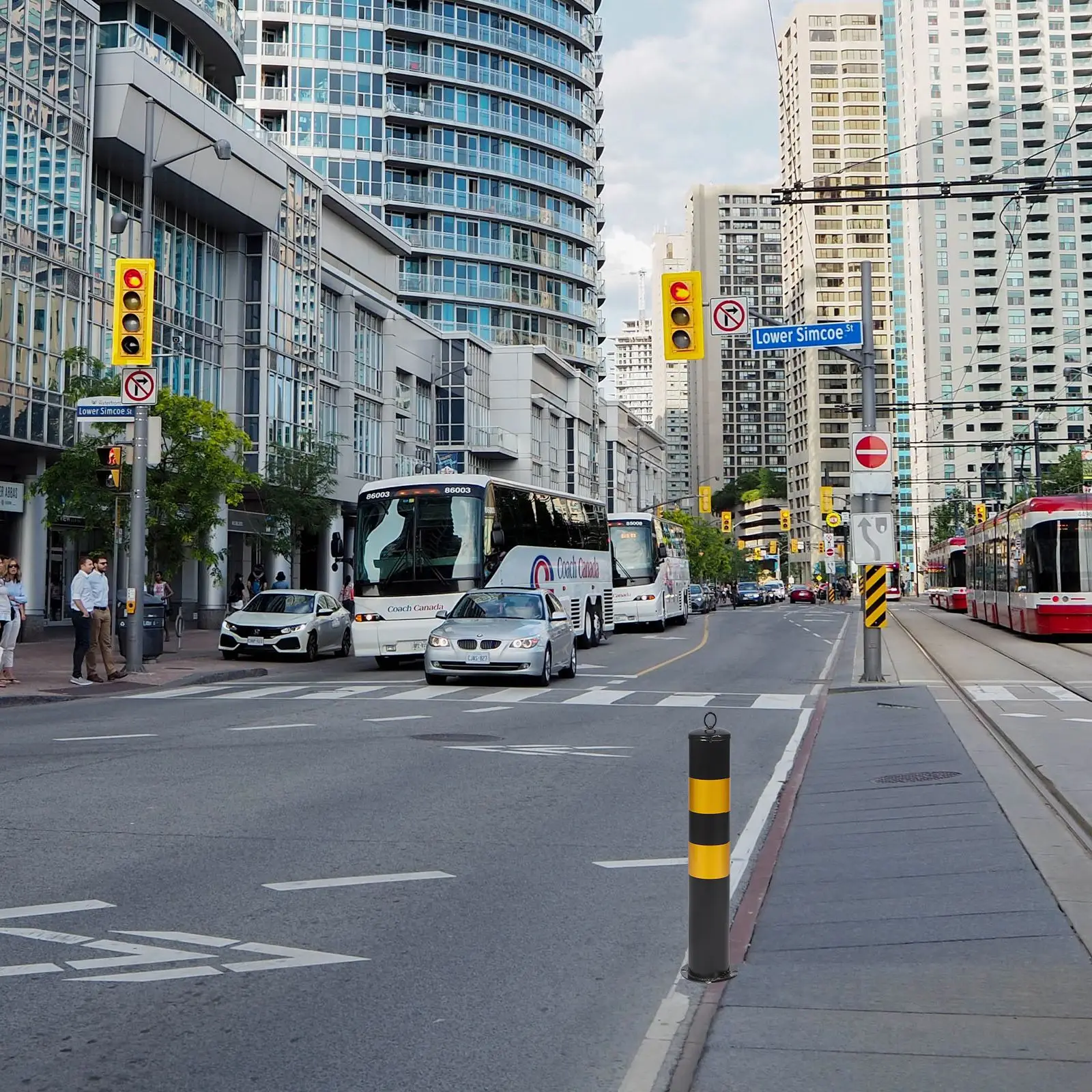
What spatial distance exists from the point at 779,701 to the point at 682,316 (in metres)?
5.71

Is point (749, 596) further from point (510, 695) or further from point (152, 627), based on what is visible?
point (510, 695)

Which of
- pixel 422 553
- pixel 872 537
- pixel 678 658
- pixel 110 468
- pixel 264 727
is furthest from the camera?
pixel 678 658

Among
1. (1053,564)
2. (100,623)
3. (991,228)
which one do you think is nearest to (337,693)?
(100,623)

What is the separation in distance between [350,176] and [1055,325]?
308ft

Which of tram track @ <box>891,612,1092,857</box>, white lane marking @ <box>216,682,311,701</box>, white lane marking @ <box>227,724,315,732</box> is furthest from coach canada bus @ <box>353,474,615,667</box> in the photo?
white lane marking @ <box>227,724,315,732</box>

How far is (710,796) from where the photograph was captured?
501 centimetres

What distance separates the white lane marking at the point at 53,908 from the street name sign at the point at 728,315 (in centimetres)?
1587

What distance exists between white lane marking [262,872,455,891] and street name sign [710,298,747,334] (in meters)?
14.8

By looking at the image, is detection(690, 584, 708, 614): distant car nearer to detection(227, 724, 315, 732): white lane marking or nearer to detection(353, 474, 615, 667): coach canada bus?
detection(353, 474, 615, 667): coach canada bus

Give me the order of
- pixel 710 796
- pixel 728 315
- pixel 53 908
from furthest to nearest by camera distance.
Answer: pixel 728 315 → pixel 53 908 → pixel 710 796

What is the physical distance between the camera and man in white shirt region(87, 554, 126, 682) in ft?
68.2

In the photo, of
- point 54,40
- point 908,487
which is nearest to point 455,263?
point 54,40

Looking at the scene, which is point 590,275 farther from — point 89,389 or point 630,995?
point 630,995

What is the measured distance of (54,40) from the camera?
112 ft
